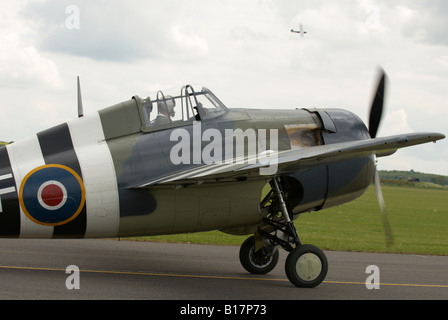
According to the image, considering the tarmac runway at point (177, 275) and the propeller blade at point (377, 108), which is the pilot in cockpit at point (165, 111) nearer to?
the tarmac runway at point (177, 275)

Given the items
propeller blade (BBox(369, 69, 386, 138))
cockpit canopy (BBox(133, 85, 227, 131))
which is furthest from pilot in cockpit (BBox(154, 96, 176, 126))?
propeller blade (BBox(369, 69, 386, 138))

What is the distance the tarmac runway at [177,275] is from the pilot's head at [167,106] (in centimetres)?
279

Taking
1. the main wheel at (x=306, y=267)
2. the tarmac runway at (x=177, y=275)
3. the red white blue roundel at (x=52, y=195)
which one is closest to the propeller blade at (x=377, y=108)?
the tarmac runway at (x=177, y=275)

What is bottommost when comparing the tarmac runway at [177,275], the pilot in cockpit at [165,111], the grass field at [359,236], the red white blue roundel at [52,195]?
the tarmac runway at [177,275]

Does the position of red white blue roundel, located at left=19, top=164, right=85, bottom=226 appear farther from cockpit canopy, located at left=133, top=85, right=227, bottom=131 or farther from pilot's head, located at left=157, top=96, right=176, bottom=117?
pilot's head, located at left=157, top=96, right=176, bottom=117

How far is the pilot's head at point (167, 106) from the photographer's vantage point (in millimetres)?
9102

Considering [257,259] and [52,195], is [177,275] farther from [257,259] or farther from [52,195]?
[52,195]

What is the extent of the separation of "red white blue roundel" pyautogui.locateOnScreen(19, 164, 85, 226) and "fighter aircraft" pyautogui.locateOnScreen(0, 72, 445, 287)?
1 cm

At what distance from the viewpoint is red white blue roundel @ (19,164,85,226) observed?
318 inches

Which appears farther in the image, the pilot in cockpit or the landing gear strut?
the pilot in cockpit

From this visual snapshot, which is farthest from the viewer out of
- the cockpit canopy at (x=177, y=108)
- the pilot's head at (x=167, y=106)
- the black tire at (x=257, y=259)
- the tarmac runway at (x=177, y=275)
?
the black tire at (x=257, y=259)

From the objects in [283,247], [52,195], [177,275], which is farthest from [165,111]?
[283,247]

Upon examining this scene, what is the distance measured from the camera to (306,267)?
28.7 feet

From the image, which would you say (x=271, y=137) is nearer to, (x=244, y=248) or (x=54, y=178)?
(x=244, y=248)
